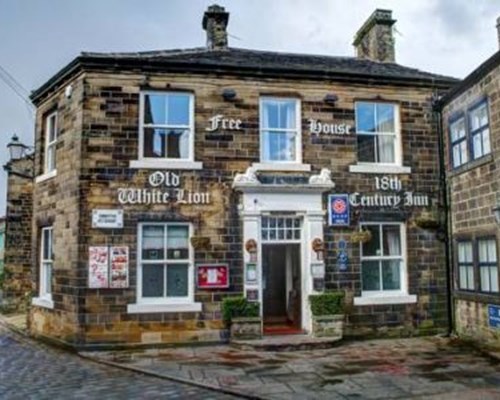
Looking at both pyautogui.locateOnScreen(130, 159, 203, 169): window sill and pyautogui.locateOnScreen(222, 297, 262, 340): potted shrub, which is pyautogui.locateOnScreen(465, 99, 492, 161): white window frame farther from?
pyautogui.locateOnScreen(130, 159, 203, 169): window sill

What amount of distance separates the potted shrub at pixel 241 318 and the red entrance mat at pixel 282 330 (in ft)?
2.11

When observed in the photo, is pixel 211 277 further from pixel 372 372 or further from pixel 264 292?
pixel 372 372

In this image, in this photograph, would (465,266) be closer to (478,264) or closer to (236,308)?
(478,264)

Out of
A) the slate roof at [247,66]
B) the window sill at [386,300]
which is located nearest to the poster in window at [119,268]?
the slate roof at [247,66]

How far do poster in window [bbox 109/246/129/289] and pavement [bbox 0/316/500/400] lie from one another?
1475mm

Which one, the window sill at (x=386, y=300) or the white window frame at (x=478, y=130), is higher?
the white window frame at (x=478, y=130)

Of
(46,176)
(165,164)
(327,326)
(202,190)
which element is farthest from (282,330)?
(46,176)

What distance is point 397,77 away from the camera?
13766 millimetres

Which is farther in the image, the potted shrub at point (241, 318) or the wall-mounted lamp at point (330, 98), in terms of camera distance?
the wall-mounted lamp at point (330, 98)

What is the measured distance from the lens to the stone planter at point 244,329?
1216 cm

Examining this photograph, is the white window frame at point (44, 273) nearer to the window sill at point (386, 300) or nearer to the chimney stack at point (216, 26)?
the chimney stack at point (216, 26)

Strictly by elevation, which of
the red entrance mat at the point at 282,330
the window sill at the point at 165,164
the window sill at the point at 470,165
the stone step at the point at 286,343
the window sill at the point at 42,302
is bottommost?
the stone step at the point at 286,343

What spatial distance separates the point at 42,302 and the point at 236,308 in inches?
197

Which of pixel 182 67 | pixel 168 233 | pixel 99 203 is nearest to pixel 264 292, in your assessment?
pixel 168 233
